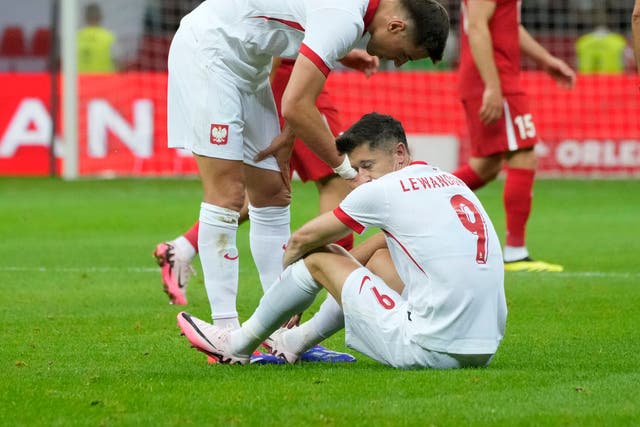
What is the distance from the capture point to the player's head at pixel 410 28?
5.16 metres

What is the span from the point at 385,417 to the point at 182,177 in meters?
14.2

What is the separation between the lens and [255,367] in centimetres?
527

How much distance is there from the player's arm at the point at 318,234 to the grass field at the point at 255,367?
46cm

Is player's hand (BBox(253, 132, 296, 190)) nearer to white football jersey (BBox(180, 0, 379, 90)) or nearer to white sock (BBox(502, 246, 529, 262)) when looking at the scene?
white football jersey (BBox(180, 0, 379, 90))

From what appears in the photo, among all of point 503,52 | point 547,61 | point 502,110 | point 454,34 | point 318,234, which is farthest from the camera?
point 454,34

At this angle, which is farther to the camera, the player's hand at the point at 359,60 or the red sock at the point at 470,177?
the red sock at the point at 470,177

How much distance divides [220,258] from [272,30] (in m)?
0.92

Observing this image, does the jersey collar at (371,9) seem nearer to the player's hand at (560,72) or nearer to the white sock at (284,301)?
the white sock at (284,301)

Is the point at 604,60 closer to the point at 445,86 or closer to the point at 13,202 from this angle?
the point at 445,86

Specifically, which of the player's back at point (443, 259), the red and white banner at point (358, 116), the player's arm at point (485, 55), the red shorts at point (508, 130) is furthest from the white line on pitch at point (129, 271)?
the red and white banner at point (358, 116)

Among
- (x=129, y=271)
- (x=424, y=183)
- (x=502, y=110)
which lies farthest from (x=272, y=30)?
(x=502, y=110)

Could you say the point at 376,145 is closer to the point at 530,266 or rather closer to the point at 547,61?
the point at 530,266

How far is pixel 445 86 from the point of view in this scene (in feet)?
59.6

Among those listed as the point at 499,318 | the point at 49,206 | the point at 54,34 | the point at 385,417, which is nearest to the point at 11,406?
the point at 385,417
